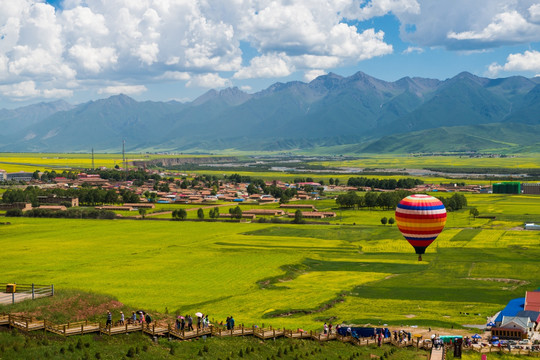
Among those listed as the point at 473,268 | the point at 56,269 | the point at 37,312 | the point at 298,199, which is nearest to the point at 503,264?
the point at 473,268

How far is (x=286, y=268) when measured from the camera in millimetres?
82250

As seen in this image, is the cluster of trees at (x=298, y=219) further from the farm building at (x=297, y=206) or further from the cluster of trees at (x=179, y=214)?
the cluster of trees at (x=179, y=214)

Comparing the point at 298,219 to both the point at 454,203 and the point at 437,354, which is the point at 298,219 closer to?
the point at 454,203

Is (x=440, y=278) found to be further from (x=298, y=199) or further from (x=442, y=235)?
(x=298, y=199)

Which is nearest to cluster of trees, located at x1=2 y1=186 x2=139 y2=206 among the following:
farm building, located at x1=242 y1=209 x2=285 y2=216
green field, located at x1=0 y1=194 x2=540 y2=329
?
green field, located at x1=0 y1=194 x2=540 y2=329

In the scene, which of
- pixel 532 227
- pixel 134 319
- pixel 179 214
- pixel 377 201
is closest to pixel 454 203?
pixel 377 201

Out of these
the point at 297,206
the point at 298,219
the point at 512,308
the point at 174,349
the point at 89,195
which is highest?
the point at 89,195

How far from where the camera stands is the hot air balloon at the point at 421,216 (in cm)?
7425

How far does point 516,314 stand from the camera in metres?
56.4

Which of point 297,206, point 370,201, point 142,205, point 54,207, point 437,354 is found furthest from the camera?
point 142,205

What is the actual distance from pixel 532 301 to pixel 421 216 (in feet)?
55.9

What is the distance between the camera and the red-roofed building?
2294 inches

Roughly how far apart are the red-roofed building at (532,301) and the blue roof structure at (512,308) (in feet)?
1.45

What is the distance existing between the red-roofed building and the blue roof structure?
0.44m
